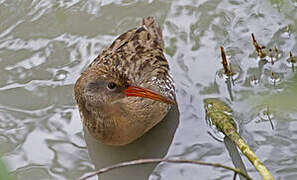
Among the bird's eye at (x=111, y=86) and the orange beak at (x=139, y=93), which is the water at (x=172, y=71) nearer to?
the orange beak at (x=139, y=93)

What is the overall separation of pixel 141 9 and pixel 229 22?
1054 mm

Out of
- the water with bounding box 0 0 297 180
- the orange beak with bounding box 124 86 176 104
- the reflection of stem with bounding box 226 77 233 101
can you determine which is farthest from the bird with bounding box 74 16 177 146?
the reflection of stem with bounding box 226 77 233 101

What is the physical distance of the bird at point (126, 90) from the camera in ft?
12.8

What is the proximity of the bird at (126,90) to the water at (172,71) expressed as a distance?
0.26 m

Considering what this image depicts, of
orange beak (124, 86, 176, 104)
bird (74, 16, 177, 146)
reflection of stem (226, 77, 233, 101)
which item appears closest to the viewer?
orange beak (124, 86, 176, 104)

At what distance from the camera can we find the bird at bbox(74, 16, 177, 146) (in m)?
3.89

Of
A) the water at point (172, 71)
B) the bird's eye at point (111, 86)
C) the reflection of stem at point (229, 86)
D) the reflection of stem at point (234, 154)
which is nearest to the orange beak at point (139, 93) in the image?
the bird's eye at point (111, 86)

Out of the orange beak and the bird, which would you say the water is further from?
the orange beak

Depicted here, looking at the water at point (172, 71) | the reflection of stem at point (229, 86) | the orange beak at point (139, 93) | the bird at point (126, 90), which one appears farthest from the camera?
the reflection of stem at point (229, 86)

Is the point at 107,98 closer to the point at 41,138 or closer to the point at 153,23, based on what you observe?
the point at 41,138

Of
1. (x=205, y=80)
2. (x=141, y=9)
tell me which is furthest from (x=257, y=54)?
(x=141, y=9)

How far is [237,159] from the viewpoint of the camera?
154 inches

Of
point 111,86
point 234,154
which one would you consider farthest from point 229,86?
point 111,86

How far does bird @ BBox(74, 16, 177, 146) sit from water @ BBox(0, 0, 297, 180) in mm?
257
